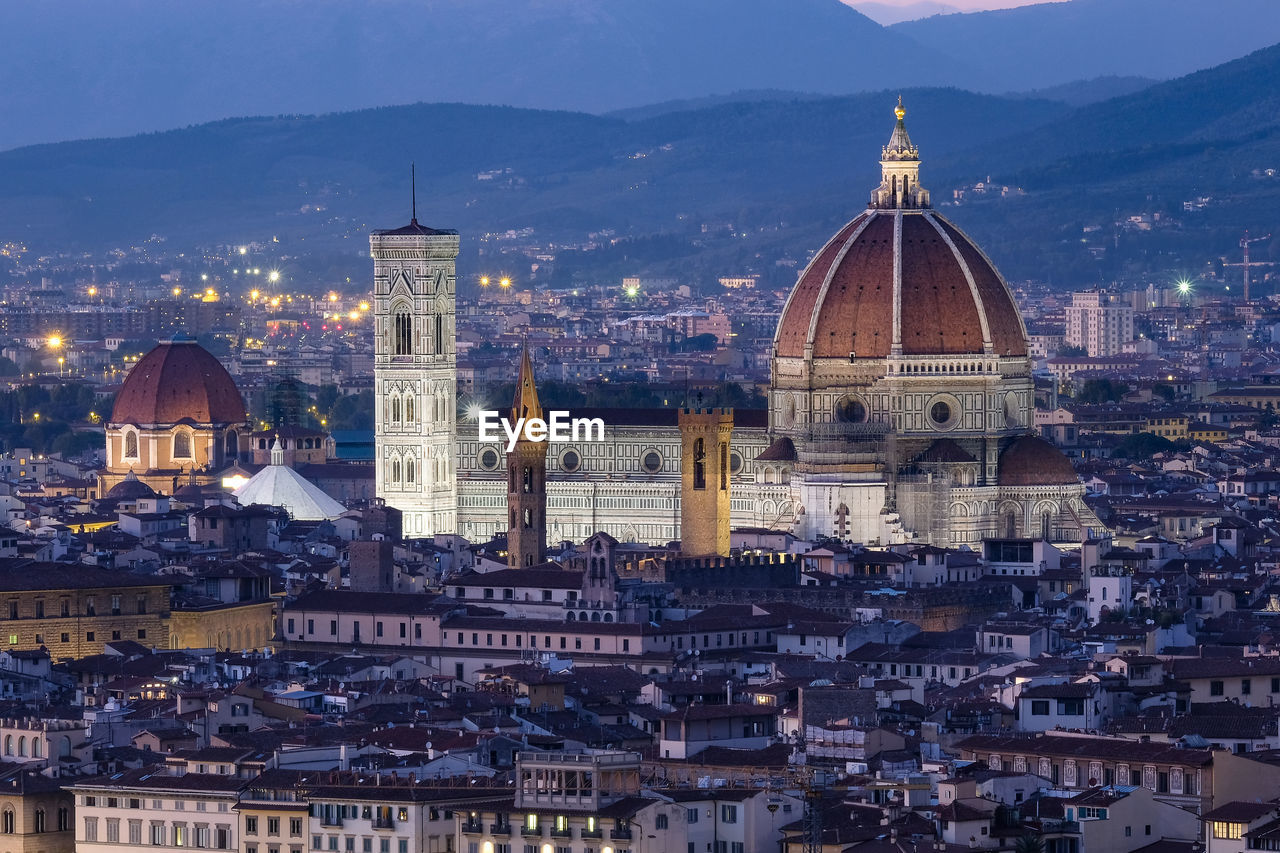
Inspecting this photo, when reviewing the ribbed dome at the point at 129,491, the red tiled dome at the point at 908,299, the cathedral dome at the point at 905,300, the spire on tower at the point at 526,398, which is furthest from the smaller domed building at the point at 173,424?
the spire on tower at the point at 526,398

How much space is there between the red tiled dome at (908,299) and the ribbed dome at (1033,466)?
262cm

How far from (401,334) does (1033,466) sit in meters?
18.7

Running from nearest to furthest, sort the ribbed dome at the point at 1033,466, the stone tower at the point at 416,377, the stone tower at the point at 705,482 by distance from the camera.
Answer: the stone tower at the point at 705,482
the ribbed dome at the point at 1033,466
the stone tower at the point at 416,377

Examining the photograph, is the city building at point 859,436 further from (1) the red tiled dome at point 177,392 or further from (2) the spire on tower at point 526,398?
(1) the red tiled dome at point 177,392

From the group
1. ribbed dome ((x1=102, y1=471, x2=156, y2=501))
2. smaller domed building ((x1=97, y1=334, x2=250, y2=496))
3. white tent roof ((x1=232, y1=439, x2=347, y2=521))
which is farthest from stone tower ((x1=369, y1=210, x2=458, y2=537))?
smaller domed building ((x1=97, y1=334, x2=250, y2=496))

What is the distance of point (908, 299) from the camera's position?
386 feet

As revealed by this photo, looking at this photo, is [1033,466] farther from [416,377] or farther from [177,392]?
[177,392]

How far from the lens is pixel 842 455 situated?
116188 millimetres

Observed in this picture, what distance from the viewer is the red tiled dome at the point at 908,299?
118 meters

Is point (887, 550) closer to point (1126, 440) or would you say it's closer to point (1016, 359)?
point (1016, 359)

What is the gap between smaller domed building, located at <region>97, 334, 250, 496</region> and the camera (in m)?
144

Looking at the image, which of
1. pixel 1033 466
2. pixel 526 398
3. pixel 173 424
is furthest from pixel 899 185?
pixel 173 424

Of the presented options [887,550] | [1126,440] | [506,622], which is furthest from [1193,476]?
[506,622]

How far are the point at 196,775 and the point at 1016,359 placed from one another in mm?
61473
